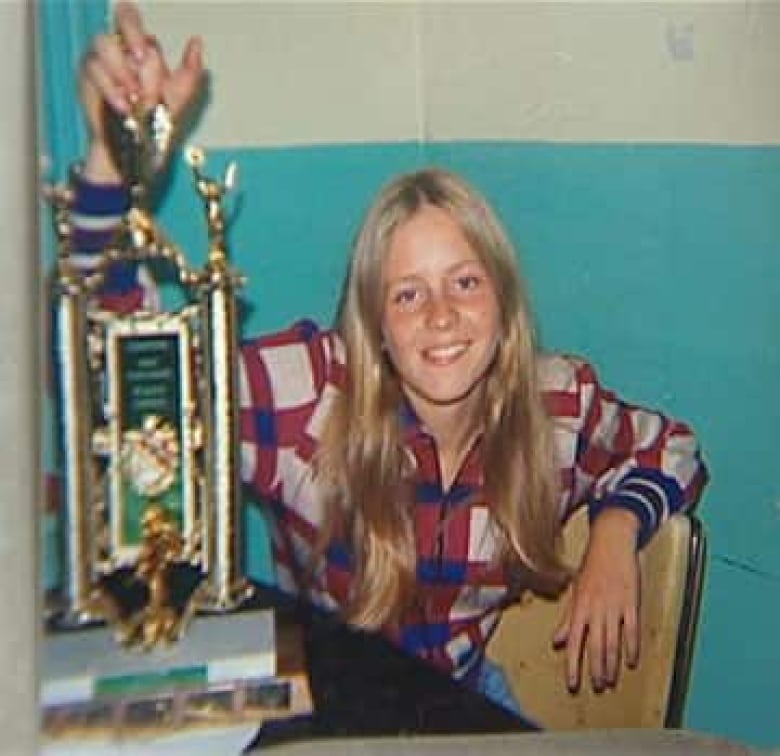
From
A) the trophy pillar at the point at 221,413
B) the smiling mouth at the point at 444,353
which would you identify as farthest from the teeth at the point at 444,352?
the trophy pillar at the point at 221,413

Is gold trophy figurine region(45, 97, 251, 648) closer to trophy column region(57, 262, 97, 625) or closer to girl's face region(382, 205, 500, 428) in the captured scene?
trophy column region(57, 262, 97, 625)

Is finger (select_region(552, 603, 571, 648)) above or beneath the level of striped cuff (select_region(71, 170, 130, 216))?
beneath

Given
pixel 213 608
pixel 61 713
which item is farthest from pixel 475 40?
pixel 61 713

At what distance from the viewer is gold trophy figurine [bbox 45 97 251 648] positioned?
1.10 metres

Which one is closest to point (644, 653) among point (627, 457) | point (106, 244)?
point (627, 457)

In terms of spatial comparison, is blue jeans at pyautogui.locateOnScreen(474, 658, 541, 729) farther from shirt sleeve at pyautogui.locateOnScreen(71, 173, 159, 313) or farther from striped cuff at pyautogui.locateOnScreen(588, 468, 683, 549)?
shirt sleeve at pyautogui.locateOnScreen(71, 173, 159, 313)

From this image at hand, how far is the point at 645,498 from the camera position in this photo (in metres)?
1.17

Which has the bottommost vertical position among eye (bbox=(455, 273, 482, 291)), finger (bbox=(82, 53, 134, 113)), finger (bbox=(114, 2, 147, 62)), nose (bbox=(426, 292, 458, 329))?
nose (bbox=(426, 292, 458, 329))

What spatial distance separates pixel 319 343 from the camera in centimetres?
113

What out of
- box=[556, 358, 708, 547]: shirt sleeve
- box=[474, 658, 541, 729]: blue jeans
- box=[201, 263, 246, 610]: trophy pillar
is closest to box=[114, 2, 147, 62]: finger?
box=[201, 263, 246, 610]: trophy pillar

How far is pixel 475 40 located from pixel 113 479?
37 centimetres

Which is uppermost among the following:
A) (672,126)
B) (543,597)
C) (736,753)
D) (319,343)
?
(672,126)

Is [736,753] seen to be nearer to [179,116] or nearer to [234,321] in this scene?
[234,321]

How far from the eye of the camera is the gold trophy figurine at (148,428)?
43.3 inches
